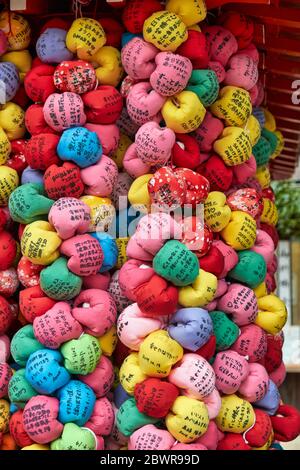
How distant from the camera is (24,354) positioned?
1.80m

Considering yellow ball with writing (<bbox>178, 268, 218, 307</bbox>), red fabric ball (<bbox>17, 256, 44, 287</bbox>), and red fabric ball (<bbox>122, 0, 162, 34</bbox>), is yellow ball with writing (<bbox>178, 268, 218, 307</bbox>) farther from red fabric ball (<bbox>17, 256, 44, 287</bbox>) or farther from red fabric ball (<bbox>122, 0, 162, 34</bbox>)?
red fabric ball (<bbox>122, 0, 162, 34</bbox>)

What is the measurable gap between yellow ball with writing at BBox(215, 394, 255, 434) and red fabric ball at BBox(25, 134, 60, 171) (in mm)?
702

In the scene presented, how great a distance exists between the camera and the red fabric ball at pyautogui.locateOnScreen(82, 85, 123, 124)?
1.85 m

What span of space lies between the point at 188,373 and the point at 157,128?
1.85 feet

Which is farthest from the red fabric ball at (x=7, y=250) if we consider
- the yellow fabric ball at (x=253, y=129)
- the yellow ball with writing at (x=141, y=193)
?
the yellow fabric ball at (x=253, y=129)

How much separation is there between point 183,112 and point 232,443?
785 mm

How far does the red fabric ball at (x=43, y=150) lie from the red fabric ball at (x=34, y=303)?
30 cm

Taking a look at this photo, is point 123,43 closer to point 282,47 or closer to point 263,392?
point 282,47

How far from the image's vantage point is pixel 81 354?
1747 millimetres

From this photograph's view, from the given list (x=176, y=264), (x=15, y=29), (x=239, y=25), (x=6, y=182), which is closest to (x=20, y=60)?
(x=15, y=29)

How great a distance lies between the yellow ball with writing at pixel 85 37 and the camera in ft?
6.09

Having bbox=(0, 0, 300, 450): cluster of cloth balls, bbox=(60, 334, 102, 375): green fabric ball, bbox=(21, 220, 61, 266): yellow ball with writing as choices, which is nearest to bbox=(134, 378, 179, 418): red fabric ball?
bbox=(0, 0, 300, 450): cluster of cloth balls

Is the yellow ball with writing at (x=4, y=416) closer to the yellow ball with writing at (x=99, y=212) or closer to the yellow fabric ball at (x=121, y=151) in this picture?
the yellow ball with writing at (x=99, y=212)
